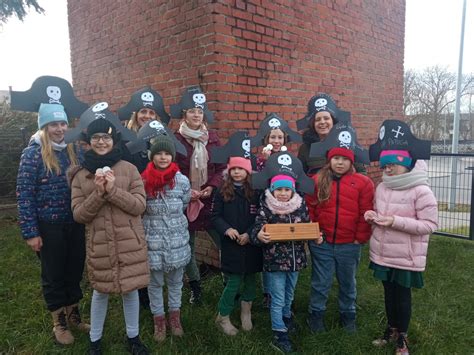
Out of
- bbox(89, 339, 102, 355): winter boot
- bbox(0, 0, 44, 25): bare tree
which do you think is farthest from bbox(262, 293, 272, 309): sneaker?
bbox(0, 0, 44, 25): bare tree

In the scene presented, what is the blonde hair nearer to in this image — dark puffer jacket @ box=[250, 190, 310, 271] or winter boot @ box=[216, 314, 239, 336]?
dark puffer jacket @ box=[250, 190, 310, 271]

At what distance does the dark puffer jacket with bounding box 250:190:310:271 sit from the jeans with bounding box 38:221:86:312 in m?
1.51

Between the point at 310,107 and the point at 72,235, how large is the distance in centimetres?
264

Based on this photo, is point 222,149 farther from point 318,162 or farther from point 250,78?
point 250,78

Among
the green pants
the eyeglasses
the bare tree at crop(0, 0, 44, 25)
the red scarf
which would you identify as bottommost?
the green pants

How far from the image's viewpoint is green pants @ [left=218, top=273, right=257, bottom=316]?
3312mm

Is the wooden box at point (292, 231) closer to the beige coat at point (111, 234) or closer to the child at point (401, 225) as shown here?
the child at point (401, 225)

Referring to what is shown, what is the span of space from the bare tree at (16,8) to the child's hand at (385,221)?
1139 centimetres

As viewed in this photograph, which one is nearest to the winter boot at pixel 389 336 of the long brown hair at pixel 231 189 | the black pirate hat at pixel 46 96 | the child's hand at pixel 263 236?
the child's hand at pixel 263 236

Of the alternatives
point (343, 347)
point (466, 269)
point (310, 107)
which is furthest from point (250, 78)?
point (466, 269)

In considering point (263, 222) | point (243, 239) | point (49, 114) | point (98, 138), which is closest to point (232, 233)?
point (243, 239)

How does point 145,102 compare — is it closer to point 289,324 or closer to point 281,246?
point 281,246

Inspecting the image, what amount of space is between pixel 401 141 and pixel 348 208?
0.67 meters

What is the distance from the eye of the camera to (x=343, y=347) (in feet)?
10.2
